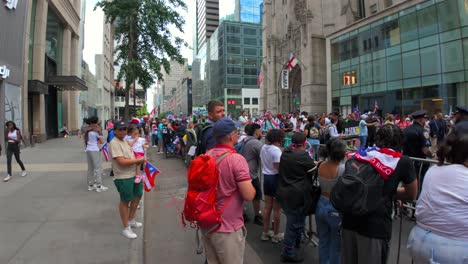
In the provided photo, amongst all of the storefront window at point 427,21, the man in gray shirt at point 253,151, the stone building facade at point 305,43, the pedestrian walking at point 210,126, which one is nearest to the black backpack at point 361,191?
the pedestrian walking at point 210,126

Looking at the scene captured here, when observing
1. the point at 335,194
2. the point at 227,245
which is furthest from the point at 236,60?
the point at 227,245

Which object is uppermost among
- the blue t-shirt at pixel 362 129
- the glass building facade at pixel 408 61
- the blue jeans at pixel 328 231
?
the glass building facade at pixel 408 61

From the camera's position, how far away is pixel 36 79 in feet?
72.1

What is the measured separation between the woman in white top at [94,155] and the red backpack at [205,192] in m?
6.32

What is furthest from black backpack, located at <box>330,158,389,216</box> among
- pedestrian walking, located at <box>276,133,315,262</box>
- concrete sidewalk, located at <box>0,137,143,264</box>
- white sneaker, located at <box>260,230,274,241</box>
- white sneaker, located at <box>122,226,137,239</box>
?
white sneaker, located at <box>122,226,137,239</box>

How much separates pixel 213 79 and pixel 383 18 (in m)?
77.2

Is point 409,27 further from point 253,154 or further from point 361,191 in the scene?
point 361,191

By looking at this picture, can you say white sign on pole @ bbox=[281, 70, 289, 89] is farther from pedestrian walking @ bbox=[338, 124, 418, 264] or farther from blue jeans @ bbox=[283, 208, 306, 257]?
pedestrian walking @ bbox=[338, 124, 418, 264]

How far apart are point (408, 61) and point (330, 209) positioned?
3100 centimetres

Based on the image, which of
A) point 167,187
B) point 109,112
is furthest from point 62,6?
point 109,112

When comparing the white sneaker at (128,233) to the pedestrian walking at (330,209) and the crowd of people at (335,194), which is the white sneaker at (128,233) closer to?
the crowd of people at (335,194)

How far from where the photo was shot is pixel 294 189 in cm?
419

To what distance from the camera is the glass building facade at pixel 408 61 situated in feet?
84.0

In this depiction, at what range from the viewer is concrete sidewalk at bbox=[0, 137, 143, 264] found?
4453 mm
